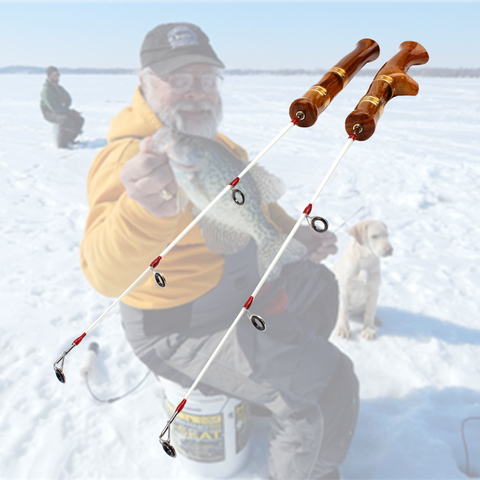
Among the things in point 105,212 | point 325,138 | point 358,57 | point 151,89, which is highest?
point 358,57

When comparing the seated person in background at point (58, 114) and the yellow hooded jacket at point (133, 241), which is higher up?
the yellow hooded jacket at point (133, 241)

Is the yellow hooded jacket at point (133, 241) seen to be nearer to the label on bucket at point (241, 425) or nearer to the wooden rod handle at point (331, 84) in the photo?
the label on bucket at point (241, 425)

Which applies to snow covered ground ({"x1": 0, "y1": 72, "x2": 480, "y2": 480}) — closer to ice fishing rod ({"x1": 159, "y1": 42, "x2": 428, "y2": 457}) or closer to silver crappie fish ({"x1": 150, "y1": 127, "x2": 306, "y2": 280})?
silver crappie fish ({"x1": 150, "y1": 127, "x2": 306, "y2": 280})

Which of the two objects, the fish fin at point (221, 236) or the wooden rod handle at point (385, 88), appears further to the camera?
the fish fin at point (221, 236)

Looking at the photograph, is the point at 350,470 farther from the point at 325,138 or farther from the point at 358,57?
the point at 325,138

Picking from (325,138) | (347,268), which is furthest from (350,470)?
(325,138)

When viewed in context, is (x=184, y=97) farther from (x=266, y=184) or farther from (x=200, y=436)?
(x=200, y=436)

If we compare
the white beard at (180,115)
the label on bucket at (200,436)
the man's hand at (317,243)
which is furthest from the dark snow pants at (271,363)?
the white beard at (180,115)
